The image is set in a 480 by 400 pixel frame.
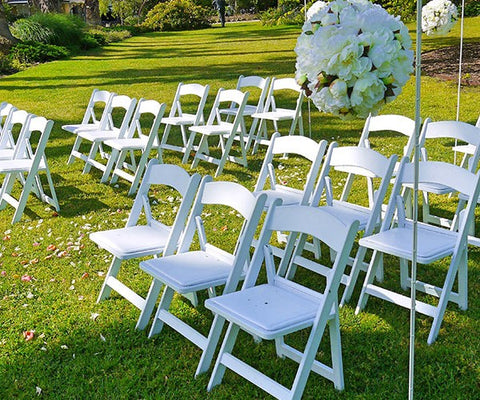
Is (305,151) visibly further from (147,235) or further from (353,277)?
(147,235)

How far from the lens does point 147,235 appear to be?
431 centimetres

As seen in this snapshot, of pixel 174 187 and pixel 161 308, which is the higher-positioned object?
pixel 174 187

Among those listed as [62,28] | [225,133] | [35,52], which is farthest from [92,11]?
[225,133]

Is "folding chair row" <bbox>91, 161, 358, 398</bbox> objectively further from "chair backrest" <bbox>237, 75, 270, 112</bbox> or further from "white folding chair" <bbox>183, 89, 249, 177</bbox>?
"chair backrest" <bbox>237, 75, 270, 112</bbox>

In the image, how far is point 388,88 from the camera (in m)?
2.54

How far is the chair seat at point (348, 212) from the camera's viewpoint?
14.1 feet

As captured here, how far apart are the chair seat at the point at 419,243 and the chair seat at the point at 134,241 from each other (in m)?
1.33

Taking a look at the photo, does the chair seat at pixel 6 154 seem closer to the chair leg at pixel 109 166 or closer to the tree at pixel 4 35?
the chair leg at pixel 109 166

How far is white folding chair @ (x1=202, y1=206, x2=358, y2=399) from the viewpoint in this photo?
2.99 meters

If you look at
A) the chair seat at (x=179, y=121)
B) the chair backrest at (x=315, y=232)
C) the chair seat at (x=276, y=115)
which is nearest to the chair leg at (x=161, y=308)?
the chair backrest at (x=315, y=232)

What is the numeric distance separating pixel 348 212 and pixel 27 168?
353 cm

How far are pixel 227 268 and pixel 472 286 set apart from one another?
1.85 meters

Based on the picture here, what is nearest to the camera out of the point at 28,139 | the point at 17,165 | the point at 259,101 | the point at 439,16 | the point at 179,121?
the point at 17,165

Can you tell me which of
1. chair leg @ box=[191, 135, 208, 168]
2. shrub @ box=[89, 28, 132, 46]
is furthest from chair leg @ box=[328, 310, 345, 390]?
shrub @ box=[89, 28, 132, 46]
